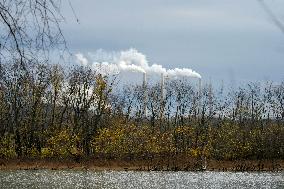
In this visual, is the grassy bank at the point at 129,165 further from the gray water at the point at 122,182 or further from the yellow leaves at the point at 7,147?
the gray water at the point at 122,182

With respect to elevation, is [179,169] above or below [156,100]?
below

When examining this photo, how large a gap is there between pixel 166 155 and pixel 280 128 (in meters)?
23.4

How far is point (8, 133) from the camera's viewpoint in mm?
72688

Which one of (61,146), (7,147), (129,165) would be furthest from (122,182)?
(7,147)

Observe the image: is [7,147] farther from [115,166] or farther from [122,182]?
[122,182]

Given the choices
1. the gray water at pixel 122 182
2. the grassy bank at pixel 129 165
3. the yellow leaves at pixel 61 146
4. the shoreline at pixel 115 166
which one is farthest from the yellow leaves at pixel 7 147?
the gray water at pixel 122 182

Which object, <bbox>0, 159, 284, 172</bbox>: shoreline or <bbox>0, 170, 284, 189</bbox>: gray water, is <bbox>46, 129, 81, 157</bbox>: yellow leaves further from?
<bbox>0, 170, 284, 189</bbox>: gray water

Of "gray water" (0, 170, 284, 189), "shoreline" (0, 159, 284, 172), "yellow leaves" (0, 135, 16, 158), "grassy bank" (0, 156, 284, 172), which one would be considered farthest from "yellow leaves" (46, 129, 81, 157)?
"gray water" (0, 170, 284, 189)

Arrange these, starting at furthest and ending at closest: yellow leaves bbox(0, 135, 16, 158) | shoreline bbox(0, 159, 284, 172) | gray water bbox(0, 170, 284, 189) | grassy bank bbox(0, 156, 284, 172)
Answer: yellow leaves bbox(0, 135, 16, 158), grassy bank bbox(0, 156, 284, 172), shoreline bbox(0, 159, 284, 172), gray water bbox(0, 170, 284, 189)

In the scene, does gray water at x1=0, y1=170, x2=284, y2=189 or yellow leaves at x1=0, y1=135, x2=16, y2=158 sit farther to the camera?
yellow leaves at x1=0, y1=135, x2=16, y2=158

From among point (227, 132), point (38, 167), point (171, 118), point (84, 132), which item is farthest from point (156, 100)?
point (38, 167)

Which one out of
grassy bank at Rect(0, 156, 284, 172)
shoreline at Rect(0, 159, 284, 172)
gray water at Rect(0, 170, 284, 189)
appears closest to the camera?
gray water at Rect(0, 170, 284, 189)

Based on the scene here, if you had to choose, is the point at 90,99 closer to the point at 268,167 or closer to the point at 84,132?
the point at 84,132

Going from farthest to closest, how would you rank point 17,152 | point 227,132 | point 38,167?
point 227,132
point 17,152
point 38,167
